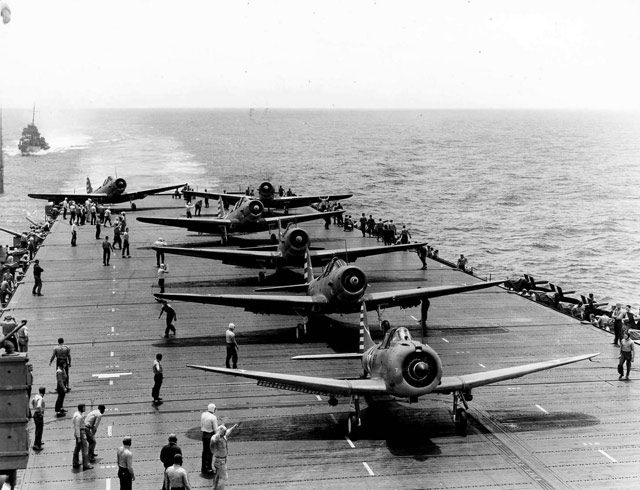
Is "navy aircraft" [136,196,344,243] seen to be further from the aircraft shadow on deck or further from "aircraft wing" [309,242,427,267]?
the aircraft shadow on deck

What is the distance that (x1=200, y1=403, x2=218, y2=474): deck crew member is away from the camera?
18.0 m

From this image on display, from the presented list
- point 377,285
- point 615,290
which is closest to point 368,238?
point 377,285

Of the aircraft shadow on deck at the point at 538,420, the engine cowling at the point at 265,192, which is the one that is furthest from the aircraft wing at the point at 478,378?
the engine cowling at the point at 265,192

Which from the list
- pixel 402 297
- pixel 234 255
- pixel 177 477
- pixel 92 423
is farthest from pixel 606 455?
pixel 234 255

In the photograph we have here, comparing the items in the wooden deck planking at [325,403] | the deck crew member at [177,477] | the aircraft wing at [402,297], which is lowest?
the wooden deck planking at [325,403]

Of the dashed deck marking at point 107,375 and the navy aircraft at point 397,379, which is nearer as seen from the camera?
the navy aircraft at point 397,379

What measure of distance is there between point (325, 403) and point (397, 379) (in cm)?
472

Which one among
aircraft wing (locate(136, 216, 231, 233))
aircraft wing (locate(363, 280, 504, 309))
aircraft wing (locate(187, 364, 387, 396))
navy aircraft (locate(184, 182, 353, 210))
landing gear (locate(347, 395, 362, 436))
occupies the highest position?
navy aircraft (locate(184, 182, 353, 210))

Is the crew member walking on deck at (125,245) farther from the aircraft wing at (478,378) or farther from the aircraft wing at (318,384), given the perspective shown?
the aircraft wing at (478,378)

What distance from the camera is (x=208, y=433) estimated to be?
18.1 meters

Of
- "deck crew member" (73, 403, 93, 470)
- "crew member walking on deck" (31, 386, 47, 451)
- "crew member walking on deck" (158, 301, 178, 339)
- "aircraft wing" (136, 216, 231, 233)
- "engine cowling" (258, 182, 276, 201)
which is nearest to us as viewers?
"deck crew member" (73, 403, 93, 470)

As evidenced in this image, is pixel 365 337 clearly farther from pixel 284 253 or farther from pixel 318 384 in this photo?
pixel 284 253

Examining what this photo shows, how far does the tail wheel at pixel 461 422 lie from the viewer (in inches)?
808

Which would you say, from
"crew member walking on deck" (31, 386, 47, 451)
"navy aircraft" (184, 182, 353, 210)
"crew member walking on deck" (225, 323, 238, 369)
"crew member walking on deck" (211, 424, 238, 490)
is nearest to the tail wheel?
"crew member walking on deck" (211, 424, 238, 490)
